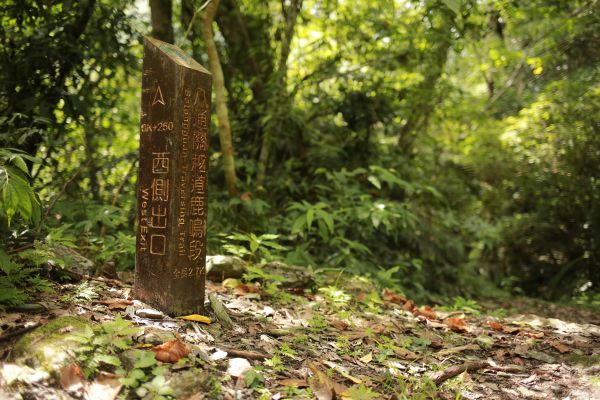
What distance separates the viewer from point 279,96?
6168 millimetres

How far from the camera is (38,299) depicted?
2951 mm

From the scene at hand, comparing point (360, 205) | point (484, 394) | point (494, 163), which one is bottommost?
point (484, 394)

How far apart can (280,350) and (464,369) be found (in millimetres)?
1225

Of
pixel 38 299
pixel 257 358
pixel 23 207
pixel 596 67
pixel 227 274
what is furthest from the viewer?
pixel 596 67

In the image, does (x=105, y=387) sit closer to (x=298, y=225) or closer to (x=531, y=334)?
(x=298, y=225)

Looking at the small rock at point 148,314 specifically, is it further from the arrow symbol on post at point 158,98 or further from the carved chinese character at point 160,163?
the arrow symbol on post at point 158,98

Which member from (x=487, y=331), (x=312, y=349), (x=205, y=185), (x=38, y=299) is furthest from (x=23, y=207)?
(x=487, y=331)

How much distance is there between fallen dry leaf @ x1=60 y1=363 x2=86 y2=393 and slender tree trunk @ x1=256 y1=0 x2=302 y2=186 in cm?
414

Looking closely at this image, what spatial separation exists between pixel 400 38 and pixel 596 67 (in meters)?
3.89

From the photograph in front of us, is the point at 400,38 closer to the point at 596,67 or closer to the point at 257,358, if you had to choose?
the point at 596,67

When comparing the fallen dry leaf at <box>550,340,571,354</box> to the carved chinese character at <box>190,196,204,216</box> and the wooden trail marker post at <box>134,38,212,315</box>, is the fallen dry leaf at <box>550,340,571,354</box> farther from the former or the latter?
the carved chinese character at <box>190,196,204,216</box>

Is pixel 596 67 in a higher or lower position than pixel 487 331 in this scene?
higher

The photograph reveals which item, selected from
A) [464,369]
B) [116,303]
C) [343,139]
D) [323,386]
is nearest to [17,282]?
[116,303]

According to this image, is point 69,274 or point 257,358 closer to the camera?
point 257,358
